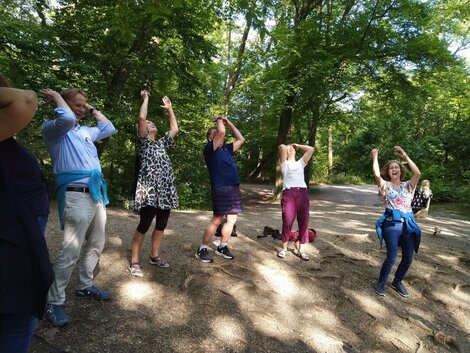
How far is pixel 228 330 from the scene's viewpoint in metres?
3.42

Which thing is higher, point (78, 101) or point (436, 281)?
point (78, 101)

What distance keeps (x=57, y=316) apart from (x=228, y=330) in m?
1.56

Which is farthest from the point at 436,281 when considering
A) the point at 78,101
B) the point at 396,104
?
the point at 396,104

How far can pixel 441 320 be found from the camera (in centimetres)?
448

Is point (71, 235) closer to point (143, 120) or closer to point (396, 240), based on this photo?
point (143, 120)

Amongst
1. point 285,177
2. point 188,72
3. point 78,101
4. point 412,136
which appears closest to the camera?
point 78,101

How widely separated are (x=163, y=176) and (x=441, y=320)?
3.98m

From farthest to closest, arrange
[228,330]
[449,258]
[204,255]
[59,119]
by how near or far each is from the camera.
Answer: [449,258] < [204,255] < [228,330] < [59,119]

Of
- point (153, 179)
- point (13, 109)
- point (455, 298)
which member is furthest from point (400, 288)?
point (13, 109)

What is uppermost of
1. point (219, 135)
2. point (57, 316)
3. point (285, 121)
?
point (285, 121)

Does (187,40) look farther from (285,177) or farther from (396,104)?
(396,104)

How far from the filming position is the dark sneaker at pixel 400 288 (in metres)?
4.82

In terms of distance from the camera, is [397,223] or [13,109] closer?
[13,109]

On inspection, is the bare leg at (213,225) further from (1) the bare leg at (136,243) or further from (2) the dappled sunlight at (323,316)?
(2) the dappled sunlight at (323,316)
